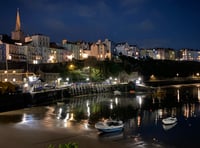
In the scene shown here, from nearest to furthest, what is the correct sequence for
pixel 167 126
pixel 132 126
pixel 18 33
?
pixel 132 126 < pixel 167 126 < pixel 18 33

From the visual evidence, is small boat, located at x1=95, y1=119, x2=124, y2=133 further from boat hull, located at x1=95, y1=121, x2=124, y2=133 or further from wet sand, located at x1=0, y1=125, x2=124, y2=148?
wet sand, located at x1=0, y1=125, x2=124, y2=148

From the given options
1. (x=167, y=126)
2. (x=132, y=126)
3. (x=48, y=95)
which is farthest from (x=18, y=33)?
(x=167, y=126)

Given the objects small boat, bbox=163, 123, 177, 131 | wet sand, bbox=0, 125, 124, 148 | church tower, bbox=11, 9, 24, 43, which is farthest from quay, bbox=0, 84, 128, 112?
church tower, bbox=11, 9, 24, 43

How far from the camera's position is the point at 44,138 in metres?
27.4

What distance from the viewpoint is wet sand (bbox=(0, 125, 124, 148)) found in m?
24.9

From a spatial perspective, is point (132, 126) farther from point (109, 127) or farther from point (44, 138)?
point (44, 138)

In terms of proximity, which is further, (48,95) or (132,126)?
(48,95)

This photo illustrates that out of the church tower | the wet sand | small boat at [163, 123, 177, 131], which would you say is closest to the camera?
the wet sand

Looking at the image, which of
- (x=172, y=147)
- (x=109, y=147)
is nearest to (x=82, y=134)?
(x=109, y=147)

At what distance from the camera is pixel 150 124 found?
117 feet

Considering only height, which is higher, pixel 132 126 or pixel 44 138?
pixel 44 138

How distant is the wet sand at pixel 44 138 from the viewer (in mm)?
24938

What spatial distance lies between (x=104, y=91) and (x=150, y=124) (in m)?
59.9

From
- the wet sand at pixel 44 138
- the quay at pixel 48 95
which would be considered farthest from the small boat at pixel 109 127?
the quay at pixel 48 95
